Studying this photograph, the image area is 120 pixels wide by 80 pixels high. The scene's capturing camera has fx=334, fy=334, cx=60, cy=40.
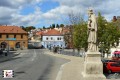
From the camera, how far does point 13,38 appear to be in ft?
409

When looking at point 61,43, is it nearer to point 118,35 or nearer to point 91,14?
point 118,35

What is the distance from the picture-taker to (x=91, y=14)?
78.3ft

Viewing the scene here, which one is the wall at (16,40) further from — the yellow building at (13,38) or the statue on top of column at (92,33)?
the statue on top of column at (92,33)

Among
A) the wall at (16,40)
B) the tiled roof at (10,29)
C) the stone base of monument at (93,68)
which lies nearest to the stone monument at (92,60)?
the stone base of monument at (93,68)

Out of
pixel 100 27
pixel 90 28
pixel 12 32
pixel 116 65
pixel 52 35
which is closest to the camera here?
pixel 90 28

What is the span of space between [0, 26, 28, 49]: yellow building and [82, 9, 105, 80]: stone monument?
101494 mm

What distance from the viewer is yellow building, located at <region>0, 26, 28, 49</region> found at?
407 feet

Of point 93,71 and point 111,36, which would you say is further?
point 111,36

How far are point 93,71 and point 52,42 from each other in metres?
122

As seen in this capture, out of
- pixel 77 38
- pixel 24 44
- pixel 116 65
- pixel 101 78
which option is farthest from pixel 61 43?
pixel 101 78

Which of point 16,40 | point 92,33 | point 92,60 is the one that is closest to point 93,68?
point 92,60

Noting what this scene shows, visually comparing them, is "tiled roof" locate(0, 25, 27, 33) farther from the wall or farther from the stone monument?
the stone monument

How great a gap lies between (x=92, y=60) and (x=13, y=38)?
104 metres

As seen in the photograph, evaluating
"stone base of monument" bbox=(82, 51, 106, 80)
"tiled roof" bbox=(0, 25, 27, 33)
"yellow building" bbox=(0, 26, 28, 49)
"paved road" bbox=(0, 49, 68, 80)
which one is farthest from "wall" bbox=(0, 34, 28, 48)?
"stone base of monument" bbox=(82, 51, 106, 80)
